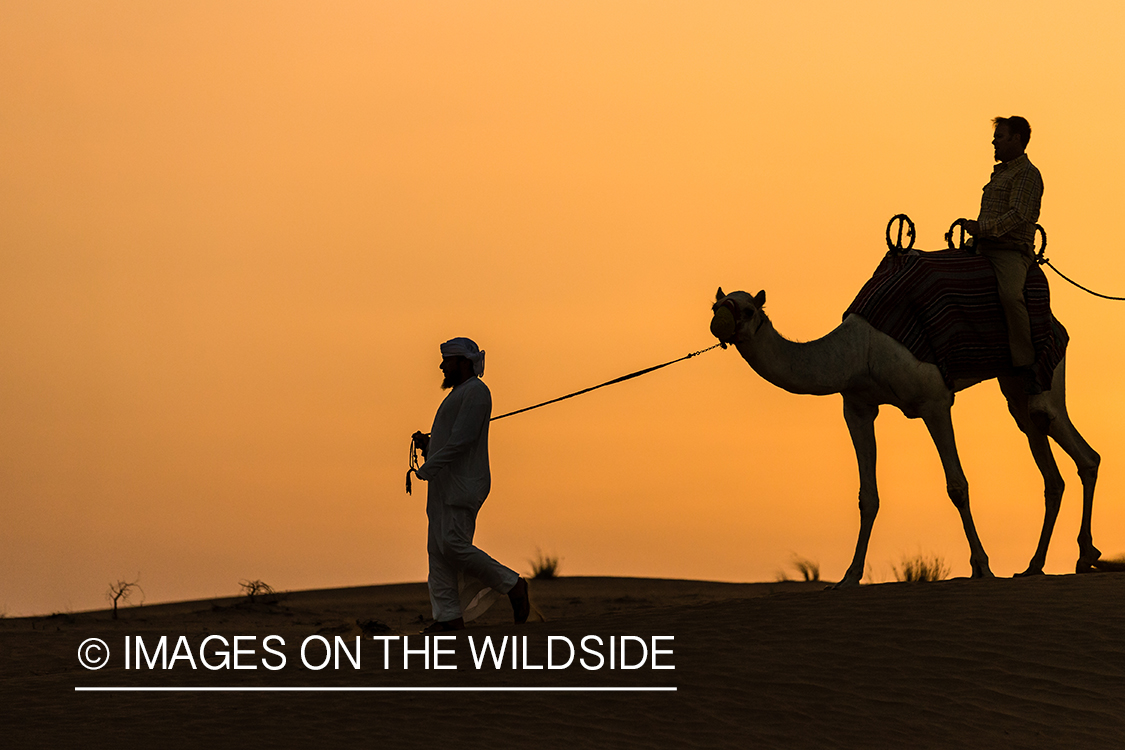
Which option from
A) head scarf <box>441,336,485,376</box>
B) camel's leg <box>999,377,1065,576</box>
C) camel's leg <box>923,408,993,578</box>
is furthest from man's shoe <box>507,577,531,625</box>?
→ camel's leg <box>999,377,1065,576</box>

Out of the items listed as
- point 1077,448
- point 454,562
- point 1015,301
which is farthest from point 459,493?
point 1077,448

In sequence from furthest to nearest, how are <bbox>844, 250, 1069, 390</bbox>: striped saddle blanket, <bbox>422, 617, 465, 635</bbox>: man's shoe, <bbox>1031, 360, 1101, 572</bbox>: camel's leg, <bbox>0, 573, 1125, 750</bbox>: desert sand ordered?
1. <bbox>1031, 360, 1101, 572</bbox>: camel's leg
2. <bbox>844, 250, 1069, 390</bbox>: striped saddle blanket
3. <bbox>422, 617, 465, 635</bbox>: man's shoe
4. <bbox>0, 573, 1125, 750</bbox>: desert sand

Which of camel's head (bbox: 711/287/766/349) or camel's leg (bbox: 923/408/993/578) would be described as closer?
camel's head (bbox: 711/287/766/349)

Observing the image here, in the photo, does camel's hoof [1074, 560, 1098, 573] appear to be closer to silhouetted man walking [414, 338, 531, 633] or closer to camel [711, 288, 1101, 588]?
camel [711, 288, 1101, 588]

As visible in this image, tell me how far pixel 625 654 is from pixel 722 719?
4.86 feet

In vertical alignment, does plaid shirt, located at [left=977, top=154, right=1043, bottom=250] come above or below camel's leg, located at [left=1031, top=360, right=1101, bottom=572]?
above

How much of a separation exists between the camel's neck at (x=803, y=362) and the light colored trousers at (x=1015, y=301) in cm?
135

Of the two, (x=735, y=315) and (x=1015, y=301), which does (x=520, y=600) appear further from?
(x=1015, y=301)

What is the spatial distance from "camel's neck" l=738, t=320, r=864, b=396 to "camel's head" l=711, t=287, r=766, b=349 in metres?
0.16

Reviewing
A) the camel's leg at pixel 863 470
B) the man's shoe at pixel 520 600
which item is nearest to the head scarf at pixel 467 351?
the man's shoe at pixel 520 600

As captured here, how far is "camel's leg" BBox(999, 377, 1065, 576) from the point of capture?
1385cm

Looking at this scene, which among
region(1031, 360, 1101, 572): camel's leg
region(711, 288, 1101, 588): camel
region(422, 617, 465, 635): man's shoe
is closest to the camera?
region(422, 617, 465, 635): man's shoe

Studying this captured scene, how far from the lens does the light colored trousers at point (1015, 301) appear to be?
13.2 m

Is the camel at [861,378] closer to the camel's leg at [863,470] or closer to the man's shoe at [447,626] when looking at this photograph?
the camel's leg at [863,470]
